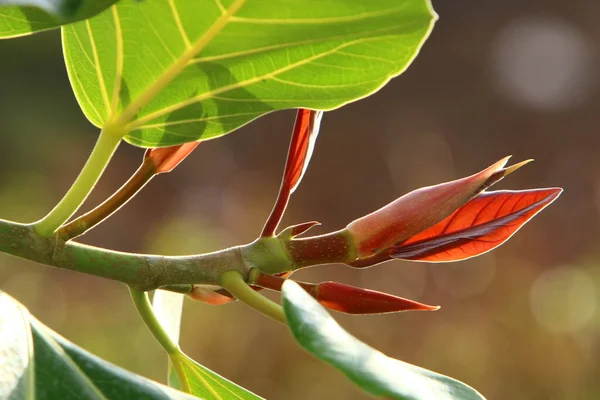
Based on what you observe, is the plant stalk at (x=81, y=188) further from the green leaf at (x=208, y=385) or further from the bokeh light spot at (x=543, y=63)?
the bokeh light spot at (x=543, y=63)

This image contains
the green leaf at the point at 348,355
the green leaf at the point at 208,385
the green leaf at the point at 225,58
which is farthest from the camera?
the green leaf at the point at 208,385

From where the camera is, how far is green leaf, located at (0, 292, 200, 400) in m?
0.39

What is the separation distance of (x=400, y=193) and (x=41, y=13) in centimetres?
530

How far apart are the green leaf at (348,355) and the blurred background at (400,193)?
12.2 feet

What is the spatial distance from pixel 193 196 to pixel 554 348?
2.99m

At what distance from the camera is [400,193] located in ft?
18.6

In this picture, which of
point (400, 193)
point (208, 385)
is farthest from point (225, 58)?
point (400, 193)

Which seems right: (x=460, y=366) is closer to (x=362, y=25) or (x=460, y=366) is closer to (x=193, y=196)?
(x=193, y=196)

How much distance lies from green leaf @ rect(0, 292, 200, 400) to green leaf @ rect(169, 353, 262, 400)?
0.53ft

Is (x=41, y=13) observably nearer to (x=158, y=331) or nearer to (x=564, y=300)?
(x=158, y=331)

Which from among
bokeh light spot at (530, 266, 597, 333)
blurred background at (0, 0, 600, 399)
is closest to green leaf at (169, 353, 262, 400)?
blurred background at (0, 0, 600, 399)

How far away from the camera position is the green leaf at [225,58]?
0.43 metres

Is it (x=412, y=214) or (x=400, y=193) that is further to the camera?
(x=400, y=193)

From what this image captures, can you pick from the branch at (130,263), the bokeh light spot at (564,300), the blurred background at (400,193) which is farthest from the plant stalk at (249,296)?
the bokeh light spot at (564,300)
